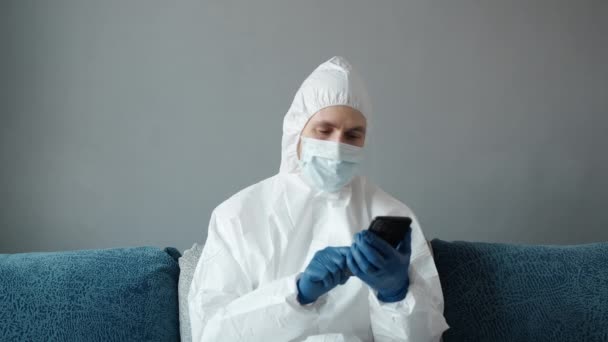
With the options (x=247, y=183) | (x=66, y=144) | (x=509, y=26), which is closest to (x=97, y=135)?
(x=66, y=144)

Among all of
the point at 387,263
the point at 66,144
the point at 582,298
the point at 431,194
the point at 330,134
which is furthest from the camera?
the point at 431,194

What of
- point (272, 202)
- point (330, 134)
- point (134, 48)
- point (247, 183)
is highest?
point (134, 48)

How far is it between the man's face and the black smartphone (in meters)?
0.30

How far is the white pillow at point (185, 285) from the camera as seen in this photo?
160 centimetres

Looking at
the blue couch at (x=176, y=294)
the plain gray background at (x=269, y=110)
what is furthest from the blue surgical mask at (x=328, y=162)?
the plain gray background at (x=269, y=110)

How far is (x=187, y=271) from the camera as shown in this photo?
168cm

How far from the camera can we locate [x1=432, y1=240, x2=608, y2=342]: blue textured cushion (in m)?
1.62

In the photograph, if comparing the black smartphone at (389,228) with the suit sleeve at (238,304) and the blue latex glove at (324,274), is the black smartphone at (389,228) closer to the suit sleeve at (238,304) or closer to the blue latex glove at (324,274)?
the blue latex glove at (324,274)

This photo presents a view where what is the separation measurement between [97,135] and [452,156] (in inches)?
48.4

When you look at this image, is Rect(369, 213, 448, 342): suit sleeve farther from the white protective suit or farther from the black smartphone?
the black smartphone

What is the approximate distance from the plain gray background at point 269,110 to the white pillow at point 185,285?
0.33m

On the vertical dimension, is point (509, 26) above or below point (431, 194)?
above

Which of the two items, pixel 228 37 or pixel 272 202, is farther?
pixel 228 37

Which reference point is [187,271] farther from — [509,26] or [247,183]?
[509,26]
